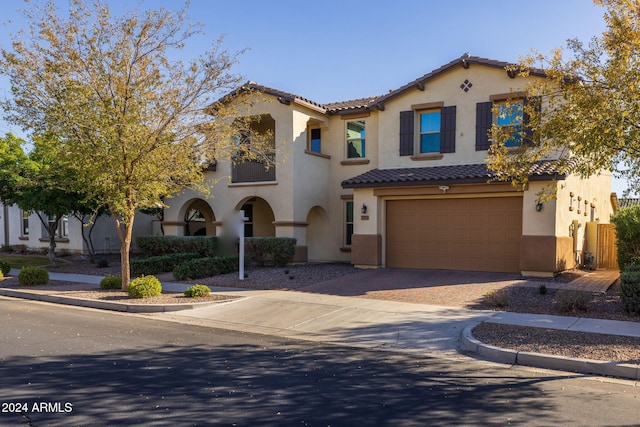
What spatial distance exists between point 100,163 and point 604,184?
72.3 ft

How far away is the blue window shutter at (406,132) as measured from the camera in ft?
58.6

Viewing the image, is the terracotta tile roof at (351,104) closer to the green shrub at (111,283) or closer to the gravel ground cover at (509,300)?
the gravel ground cover at (509,300)

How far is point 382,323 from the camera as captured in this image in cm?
968

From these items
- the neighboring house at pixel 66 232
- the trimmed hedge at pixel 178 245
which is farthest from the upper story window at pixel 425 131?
the neighboring house at pixel 66 232

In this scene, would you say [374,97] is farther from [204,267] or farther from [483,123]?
[204,267]

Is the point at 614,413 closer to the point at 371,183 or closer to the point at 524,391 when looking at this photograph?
the point at 524,391

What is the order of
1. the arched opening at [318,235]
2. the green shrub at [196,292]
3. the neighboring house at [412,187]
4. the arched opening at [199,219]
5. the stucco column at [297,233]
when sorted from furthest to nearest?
the arched opening at [199,219] → the arched opening at [318,235] → the stucco column at [297,233] → the neighboring house at [412,187] → the green shrub at [196,292]

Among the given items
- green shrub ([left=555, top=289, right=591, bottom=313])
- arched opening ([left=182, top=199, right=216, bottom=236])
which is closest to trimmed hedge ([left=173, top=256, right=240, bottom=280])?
arched opening ([left=182, top=199, right=216, bottom=236])

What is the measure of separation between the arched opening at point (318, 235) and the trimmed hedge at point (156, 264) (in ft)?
16.1

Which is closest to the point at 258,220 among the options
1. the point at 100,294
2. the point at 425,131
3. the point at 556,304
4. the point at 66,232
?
the point at 425,131

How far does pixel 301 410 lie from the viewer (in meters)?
5.07

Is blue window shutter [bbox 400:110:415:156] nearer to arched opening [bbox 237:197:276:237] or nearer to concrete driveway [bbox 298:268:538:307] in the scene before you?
concrete driveway [bbox 298:268:538:307]

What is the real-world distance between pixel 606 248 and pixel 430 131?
27.7 feet

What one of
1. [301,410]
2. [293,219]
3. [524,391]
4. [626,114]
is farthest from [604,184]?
[301,410]
